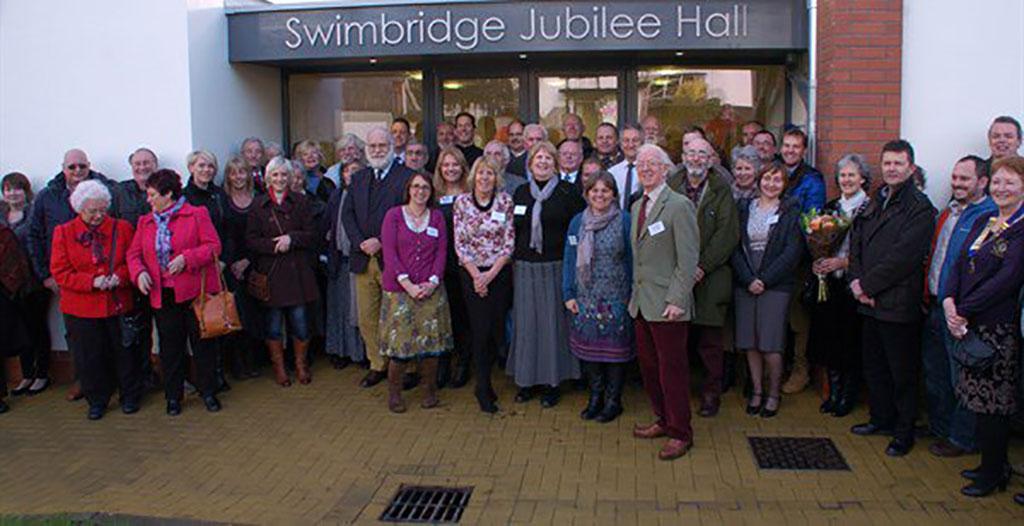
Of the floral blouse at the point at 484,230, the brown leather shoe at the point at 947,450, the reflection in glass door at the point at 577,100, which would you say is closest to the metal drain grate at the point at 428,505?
the floral blouse at the point at 484,230

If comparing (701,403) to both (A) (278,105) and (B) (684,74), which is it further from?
(A) (278,105)

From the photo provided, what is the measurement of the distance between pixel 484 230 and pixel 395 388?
1347mm

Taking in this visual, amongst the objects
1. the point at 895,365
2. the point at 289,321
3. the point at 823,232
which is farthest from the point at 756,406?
the point at 289,321

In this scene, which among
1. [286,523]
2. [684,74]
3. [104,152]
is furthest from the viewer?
[684,74]

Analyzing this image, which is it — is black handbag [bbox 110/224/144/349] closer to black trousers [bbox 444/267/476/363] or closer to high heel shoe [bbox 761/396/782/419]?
black trousers [bbox 444/267/476/363]

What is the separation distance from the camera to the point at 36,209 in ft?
22.8

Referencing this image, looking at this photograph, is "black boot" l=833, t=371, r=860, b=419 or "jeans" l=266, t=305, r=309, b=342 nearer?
"black boot" l=833, t=371, r=860, b=419

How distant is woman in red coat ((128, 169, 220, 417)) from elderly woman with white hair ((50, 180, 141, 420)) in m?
0.20

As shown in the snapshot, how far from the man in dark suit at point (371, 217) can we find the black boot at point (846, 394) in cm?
336

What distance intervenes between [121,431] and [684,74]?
18.8 feet

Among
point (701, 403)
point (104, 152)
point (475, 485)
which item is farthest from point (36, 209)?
point (701, 403)

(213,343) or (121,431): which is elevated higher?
(213,343)

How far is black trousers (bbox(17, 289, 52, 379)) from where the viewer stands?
7.25 meters

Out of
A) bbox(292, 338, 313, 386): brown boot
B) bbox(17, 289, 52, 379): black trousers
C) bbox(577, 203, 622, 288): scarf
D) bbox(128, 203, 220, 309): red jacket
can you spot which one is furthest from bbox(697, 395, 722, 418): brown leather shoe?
bbox(17, 289, 52, 379): black trousers
